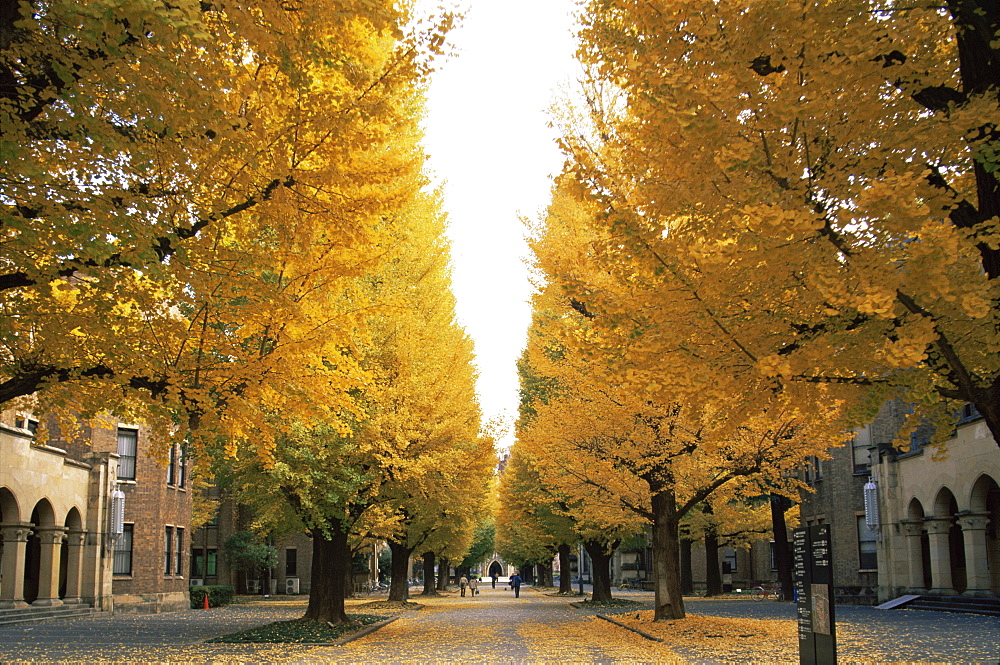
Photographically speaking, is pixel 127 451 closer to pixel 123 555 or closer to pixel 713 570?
pixel 123 555

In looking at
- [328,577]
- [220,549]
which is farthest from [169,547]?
[328,577]

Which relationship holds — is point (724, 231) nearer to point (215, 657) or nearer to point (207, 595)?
point (215, 657)

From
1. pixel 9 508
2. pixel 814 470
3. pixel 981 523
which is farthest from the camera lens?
pixel 814 470

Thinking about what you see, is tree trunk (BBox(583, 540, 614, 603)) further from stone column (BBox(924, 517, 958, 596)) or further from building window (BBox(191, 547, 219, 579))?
building window (BBox(191, 547, 219, 579))

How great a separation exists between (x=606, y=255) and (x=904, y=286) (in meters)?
3.71

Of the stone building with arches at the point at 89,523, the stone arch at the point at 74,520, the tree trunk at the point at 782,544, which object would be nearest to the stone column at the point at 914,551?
the tree trunk at the point at 782,544

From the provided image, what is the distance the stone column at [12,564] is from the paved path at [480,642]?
1433 millimetres

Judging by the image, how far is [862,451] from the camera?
33438 millimetres

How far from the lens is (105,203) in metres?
8.04

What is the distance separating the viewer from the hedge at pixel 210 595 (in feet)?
125

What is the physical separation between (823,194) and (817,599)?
5.09 m

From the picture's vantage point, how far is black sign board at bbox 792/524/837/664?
34.0ft

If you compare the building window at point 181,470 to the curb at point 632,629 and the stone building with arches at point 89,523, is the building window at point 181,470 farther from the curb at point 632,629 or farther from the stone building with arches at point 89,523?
the curb at point 632,629

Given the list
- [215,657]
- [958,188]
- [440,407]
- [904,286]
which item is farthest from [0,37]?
[440,407]
